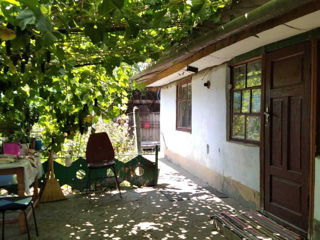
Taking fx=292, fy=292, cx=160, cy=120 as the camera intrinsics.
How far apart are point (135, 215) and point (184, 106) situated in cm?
439

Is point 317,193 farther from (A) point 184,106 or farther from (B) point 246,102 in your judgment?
(A) point 184,106

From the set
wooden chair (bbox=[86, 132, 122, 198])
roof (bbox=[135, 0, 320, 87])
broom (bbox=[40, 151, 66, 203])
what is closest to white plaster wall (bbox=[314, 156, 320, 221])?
roof (bbox=[135, 0, 320, 87])

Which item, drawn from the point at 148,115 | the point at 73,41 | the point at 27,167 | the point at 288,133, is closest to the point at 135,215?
the point at 27,167

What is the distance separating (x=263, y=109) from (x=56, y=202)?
3.96 metres

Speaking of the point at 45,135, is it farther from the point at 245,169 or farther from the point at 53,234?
the point at 245,169

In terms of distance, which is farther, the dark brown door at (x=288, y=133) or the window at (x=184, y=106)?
the window at (x=184, y=106)

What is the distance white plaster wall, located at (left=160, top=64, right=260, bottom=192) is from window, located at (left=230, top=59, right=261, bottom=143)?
190 millimetres

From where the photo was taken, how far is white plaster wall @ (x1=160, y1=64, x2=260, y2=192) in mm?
4930

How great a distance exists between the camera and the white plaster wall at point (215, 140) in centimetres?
493

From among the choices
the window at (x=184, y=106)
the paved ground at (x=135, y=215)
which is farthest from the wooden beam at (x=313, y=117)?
the window at (x=184, y=106)

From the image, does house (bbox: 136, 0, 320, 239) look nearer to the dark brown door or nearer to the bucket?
the dark brown door

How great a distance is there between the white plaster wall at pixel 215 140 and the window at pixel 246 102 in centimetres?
19

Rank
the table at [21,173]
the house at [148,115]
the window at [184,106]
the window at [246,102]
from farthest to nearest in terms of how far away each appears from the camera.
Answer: the house at [148,115]
the window at [184,106]
the window at [246,102]
the table at [21,173]

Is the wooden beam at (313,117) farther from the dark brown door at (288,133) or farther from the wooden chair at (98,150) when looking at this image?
the wooden chair at (98,150)
